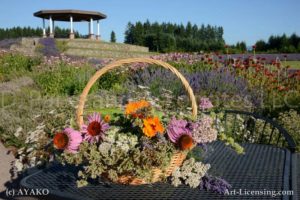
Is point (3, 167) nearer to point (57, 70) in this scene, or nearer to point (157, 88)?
point (157, 88)

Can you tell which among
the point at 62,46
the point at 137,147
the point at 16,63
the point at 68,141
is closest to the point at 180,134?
the point at 137,147

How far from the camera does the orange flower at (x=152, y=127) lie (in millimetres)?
1649

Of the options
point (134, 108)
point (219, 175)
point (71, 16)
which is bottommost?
point (219, 175)

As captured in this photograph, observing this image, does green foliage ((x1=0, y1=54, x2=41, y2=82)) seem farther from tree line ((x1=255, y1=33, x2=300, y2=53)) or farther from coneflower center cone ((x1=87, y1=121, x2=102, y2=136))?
tree line ((x1=255, y1=33, x2=300, y2=53))

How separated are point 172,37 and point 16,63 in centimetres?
3166

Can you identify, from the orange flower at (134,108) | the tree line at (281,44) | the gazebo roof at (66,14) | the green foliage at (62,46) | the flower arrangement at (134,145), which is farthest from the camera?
the gazebo roof at (66,14)

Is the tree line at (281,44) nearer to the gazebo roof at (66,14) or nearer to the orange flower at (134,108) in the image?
the gazebo roof at (66,14)

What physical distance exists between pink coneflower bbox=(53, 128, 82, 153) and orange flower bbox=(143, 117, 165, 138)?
1.01 ft

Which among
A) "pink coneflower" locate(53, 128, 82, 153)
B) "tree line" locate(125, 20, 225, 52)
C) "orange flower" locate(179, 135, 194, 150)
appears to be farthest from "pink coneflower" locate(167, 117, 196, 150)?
"tree line" locate(125, 20, 225, 52)

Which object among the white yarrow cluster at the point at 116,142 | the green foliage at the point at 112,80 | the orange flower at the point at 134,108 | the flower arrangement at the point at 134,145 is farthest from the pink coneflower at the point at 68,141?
the green foliage at the point at 112,80

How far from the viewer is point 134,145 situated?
→ 1662 mm

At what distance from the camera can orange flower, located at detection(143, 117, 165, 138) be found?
5.41 ft

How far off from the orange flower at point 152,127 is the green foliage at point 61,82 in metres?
6.56

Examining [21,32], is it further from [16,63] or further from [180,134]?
[180,134]
